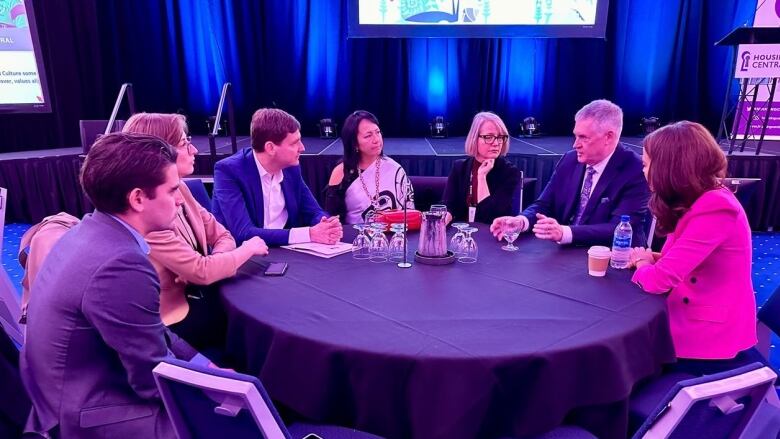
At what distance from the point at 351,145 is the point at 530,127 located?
4802 millimetres

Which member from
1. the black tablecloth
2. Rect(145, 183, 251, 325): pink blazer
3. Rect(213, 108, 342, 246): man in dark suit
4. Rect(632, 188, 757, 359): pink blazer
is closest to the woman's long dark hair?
Rect(213, 108, 342, 246): man in dark suit

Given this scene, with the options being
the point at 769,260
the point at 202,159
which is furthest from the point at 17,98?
the point at 769,260

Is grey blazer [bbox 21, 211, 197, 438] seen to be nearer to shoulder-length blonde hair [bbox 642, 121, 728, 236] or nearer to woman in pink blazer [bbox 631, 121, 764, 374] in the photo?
woman in pink blazer [bbox 631, 121, 764, 374]

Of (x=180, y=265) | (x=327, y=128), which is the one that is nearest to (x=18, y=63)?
(x=327, y=128)

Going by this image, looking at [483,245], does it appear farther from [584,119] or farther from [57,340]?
[57,340]

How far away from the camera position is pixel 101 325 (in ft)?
3.74

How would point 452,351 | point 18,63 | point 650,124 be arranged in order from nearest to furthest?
point 452,351 < point 18,63 < point 650,124

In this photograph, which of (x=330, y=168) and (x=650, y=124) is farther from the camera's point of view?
(x=650, y=124)

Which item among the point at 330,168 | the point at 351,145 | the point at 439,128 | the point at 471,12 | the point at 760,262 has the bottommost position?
the point at 760,262

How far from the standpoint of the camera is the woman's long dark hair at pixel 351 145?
309 cm

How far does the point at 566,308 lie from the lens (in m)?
1.51

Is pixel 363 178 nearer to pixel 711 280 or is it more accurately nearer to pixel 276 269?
pixel 276 269

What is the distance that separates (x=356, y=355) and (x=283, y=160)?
1511 mm

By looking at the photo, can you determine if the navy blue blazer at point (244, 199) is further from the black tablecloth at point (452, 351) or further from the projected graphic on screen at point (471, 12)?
the projected graphic on screen at point (471, 12)
